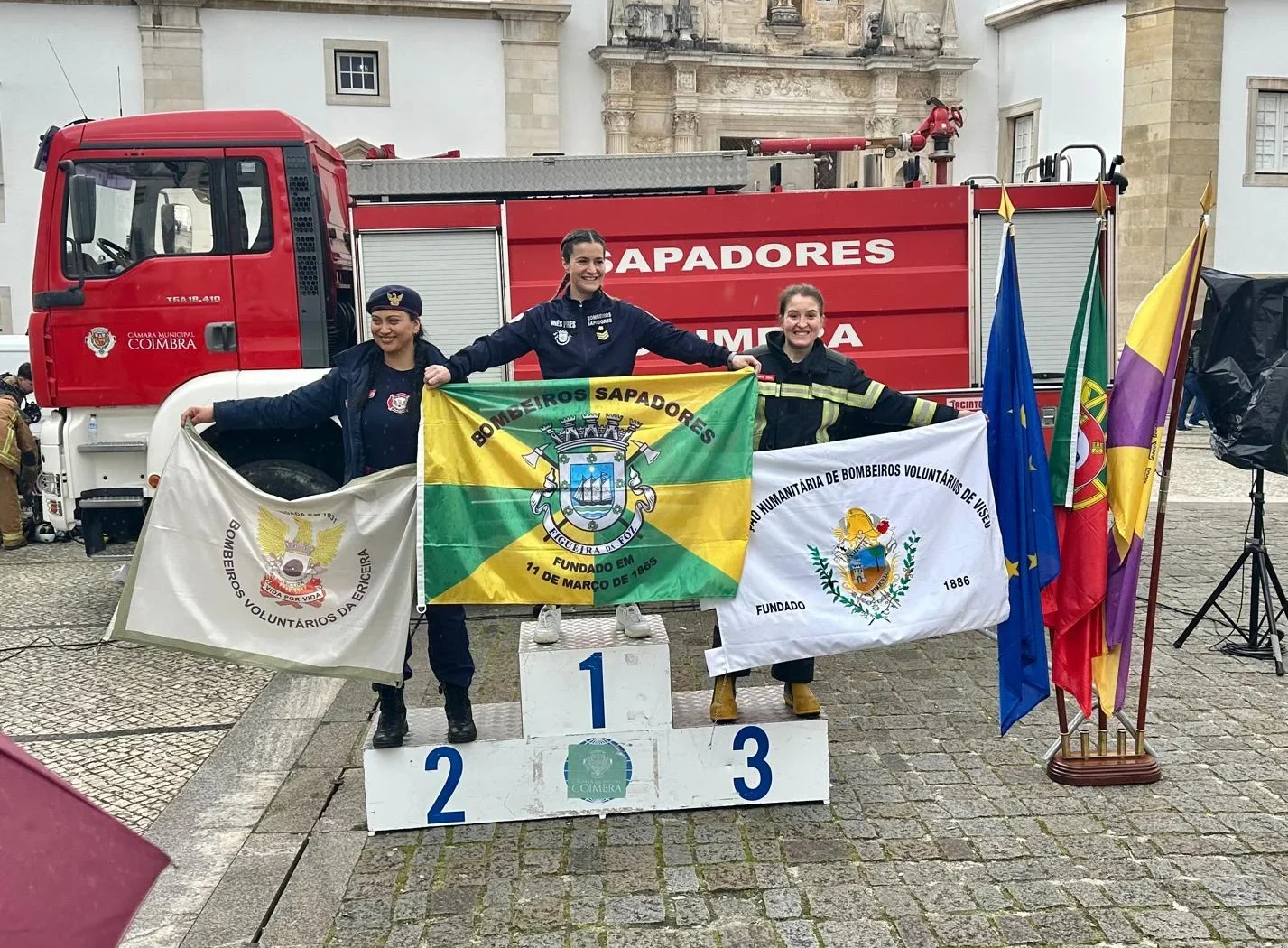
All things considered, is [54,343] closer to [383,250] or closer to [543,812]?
[383,250]

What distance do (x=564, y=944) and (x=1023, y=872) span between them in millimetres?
1587

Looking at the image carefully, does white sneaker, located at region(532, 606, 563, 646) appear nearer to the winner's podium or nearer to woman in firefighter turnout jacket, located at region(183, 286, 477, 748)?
the winner's podium

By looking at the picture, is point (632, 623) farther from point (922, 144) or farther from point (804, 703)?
point (922, 144)

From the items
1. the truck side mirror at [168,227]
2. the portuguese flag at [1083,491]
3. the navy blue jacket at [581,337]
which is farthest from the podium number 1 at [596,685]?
the truck side mirror at [168,227]

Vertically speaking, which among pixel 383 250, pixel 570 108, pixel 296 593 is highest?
pixel 570 108

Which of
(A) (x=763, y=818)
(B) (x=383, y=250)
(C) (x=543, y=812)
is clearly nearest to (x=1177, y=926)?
(A) (x=763, y=818)

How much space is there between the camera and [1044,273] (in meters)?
8.13

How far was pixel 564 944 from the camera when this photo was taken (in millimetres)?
3633

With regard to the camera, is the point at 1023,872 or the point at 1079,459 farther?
the point at 1079,459

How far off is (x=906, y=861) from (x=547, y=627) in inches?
65.2

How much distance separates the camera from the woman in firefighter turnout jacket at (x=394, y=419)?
4.61 metres

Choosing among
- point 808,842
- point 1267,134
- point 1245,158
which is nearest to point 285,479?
point 808,842

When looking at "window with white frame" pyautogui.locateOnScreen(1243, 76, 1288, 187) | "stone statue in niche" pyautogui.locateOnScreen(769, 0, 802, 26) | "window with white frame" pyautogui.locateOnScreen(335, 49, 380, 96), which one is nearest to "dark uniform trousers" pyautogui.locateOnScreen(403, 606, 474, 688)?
"window with white frame" pyautogui.locateOnScreen(335, 49, 380, 96)

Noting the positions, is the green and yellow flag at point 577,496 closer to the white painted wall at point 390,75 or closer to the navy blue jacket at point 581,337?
the navy blue jacket at point 581,337
